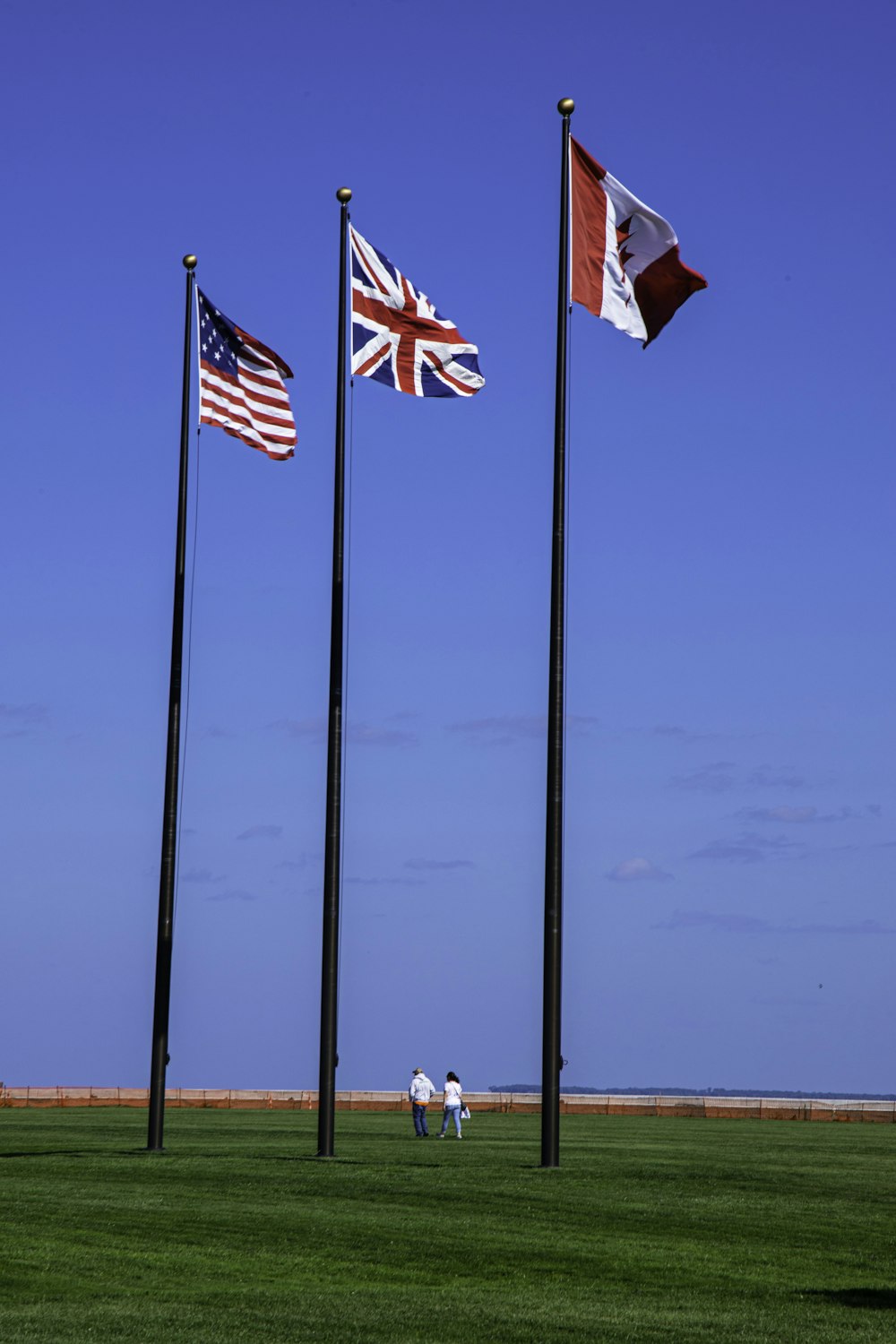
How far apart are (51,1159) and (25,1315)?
11905 mm

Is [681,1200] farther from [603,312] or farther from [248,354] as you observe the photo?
[248,354]

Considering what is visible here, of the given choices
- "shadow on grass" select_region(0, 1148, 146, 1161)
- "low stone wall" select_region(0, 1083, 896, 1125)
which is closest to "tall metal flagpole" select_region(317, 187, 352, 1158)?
"shadow on grass" select_region(0, 1148, 146, 1161)

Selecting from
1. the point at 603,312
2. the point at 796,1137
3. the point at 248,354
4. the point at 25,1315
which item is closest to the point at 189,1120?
the point at 796,1137

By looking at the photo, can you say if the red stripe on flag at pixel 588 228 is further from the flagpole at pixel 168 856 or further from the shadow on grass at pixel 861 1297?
the shadow on grass at pixel 861 1297

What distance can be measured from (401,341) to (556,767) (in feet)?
22.4

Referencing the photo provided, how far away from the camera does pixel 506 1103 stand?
4831 centimetres

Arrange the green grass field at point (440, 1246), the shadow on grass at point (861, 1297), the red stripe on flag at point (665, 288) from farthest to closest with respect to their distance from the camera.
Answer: the red stripe on flag at point (665, 288)
the shadow on grass at point (861, 1297)
the green grass field at point (440, 1246)

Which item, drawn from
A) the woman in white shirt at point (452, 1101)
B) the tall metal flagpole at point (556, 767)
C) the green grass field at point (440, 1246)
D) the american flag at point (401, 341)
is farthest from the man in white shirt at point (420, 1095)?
the american flag at point (401, 341)

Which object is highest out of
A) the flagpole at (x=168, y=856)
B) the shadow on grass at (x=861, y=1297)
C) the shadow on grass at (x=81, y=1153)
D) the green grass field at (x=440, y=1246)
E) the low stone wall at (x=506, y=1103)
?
the flagpole at (x=168, y=856)

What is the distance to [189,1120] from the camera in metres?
36.2

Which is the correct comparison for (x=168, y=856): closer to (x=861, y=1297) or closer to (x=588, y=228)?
(x=588, y=228)

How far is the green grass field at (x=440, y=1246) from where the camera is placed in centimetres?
1224

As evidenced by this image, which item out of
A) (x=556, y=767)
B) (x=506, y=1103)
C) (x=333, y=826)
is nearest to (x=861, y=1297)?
(x=556, y=767)

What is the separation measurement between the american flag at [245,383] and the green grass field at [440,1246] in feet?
33.7
